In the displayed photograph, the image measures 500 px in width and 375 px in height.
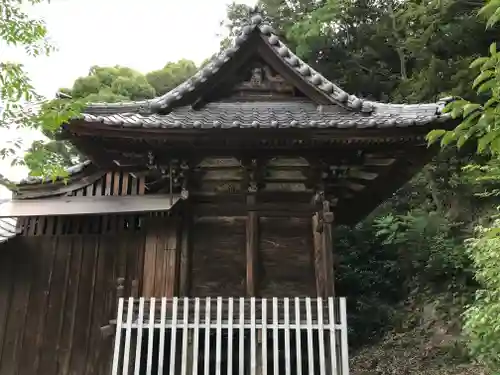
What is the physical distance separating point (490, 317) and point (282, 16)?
18.9 metres

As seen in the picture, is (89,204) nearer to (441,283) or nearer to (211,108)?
(211,108)

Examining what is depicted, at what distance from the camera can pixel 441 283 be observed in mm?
12641

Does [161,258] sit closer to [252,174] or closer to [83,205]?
[83,205]

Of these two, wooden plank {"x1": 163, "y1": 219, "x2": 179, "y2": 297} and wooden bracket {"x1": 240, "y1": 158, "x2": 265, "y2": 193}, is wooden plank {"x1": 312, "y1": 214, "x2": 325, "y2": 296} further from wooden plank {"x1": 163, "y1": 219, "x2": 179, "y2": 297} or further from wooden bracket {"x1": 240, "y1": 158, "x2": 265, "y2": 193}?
wooden plank {"x1": 163, "y1": 219, "x2": 179, "y2": 297}

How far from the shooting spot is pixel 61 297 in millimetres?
7906

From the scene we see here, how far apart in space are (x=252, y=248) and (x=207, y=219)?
3.05 ft

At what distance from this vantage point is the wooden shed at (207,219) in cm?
612

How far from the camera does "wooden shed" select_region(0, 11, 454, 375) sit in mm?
6117

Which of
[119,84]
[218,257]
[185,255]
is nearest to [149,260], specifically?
[185,255]

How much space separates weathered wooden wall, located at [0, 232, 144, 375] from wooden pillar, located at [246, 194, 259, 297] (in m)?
1.88

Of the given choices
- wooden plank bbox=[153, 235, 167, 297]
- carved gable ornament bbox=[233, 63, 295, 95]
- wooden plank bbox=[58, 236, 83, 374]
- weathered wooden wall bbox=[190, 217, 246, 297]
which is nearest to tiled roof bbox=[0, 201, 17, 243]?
wooden plank bbox=[58, 236, 83, 374]

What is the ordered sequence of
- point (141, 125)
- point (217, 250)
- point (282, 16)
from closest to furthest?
point (141, 125)
point (217, 250)
point (282, 16)

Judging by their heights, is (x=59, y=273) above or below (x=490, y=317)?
above

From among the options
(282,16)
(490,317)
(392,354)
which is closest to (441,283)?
(392,354)
